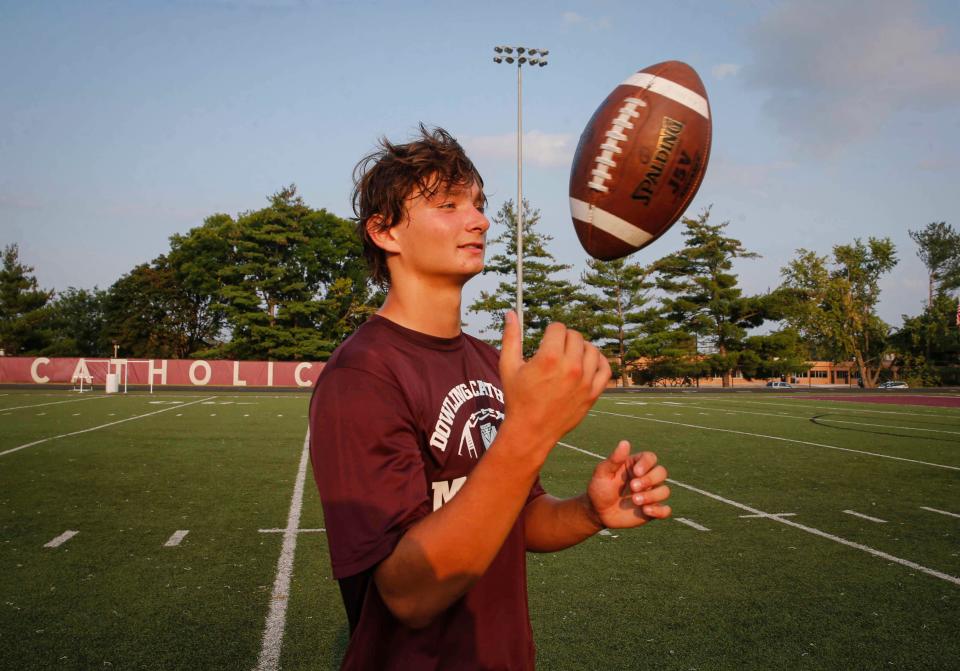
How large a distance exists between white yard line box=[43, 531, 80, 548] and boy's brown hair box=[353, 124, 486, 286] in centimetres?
491

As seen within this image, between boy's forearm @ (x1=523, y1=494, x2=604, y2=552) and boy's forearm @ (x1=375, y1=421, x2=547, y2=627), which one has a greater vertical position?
boy's forearm @ (x1=375, y1=421, x2=547, y2=627)

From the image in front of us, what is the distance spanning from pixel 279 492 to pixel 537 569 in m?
3.81

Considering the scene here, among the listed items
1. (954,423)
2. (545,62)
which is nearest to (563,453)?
(954,423)

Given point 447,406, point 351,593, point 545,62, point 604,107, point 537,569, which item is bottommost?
point 537,569

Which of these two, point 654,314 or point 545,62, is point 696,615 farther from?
point 654,314

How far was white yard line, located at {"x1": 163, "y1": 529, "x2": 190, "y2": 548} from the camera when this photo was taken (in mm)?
5363

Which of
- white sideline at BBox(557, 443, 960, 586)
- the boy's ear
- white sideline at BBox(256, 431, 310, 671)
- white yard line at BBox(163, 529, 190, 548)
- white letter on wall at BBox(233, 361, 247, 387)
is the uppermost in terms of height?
the boy's ear

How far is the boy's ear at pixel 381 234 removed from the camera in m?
1.62

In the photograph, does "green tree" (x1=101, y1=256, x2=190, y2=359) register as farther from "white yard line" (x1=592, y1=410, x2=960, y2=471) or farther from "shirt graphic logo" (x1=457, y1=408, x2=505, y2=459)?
"shirt graphic logo" (x1=457, y1=408, x2=505, y2=459)

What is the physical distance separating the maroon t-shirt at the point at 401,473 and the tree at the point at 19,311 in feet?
187

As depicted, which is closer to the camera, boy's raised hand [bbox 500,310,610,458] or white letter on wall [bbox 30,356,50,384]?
boy's raised hand [bbox 500,310,610,458]

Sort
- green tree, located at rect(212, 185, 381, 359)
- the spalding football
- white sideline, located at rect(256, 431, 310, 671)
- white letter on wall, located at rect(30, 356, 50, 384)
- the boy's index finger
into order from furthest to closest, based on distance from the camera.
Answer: green tree, located at rect(212, 185, 381, 359)
white letter on wall, located at rect(30, 356, 50, 384)
white sideline, located at rect(256, 431, 310, 671)
the spalding football
the boy's index finger

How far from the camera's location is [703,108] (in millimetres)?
2627

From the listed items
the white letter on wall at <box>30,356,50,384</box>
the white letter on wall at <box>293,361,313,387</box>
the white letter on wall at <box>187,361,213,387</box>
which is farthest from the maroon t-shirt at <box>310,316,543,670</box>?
the white letter on wall at <box>30,356,50,384</box>
